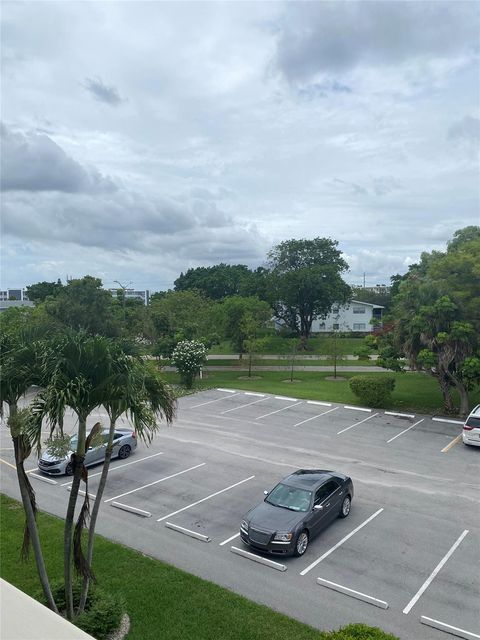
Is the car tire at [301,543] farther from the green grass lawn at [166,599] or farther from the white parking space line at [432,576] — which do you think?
the white parking space line at [432,576]

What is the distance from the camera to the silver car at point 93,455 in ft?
52.0

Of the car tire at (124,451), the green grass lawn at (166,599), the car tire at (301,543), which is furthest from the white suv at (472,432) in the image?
the green grass lawn at (166,599)

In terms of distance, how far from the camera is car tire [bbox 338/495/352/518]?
41.5ft

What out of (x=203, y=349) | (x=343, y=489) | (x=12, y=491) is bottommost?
(x=12, y=491)

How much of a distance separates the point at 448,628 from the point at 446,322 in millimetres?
15725

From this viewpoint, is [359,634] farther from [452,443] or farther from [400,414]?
[400,414]

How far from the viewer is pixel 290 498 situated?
1180cm

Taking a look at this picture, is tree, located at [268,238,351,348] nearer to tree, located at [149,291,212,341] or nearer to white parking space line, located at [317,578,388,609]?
tree, located at [149,291,212,341]

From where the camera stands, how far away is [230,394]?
2992 cm

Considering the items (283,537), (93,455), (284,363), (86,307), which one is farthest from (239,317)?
(283,537)

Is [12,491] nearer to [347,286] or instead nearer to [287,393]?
[287,393]

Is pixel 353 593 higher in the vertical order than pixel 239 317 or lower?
lower

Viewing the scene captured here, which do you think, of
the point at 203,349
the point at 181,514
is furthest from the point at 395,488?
the point at 203,349

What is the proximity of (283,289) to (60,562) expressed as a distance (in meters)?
42.7
